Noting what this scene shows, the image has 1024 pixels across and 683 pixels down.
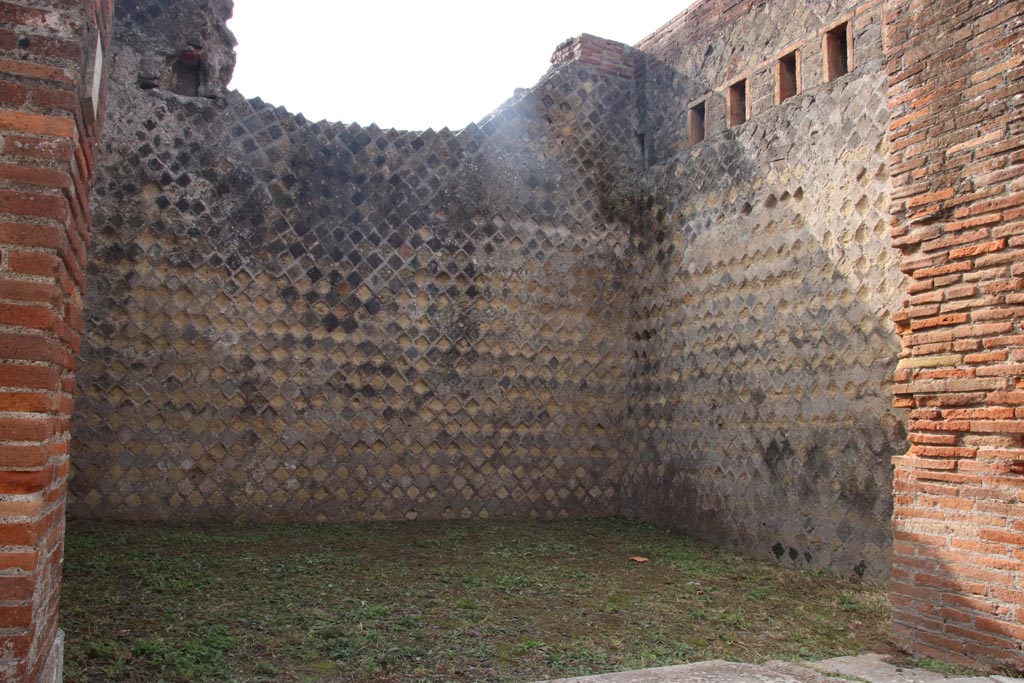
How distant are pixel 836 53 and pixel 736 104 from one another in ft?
3.38

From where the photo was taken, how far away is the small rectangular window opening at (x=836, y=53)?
571 cm

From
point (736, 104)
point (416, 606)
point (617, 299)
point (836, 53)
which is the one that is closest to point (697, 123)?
point (736, 104)

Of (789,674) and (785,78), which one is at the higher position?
(785,78)

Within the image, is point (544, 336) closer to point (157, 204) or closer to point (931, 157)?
point (157, 204)

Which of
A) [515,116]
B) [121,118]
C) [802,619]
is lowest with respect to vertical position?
[802,619]

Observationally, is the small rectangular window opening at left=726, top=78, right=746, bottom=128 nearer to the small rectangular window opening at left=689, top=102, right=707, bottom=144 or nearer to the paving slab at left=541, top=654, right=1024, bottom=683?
the small rectangular window opening at left=689, top=102, right=707, bottom=144

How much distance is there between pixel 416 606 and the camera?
13.7ft

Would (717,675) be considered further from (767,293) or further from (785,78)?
(785,78)

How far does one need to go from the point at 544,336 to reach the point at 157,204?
3.35 metres

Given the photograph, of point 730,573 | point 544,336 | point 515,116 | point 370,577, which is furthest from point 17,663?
point 515,116

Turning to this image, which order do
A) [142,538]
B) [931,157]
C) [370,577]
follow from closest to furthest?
1. [931,157]
2. [370,577]
3. [142,538]

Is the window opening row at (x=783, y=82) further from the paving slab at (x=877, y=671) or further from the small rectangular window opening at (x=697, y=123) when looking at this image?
the paving slab at (x=877, y=671)

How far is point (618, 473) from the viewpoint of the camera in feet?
24.3

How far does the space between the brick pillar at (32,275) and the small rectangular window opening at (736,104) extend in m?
5.43
